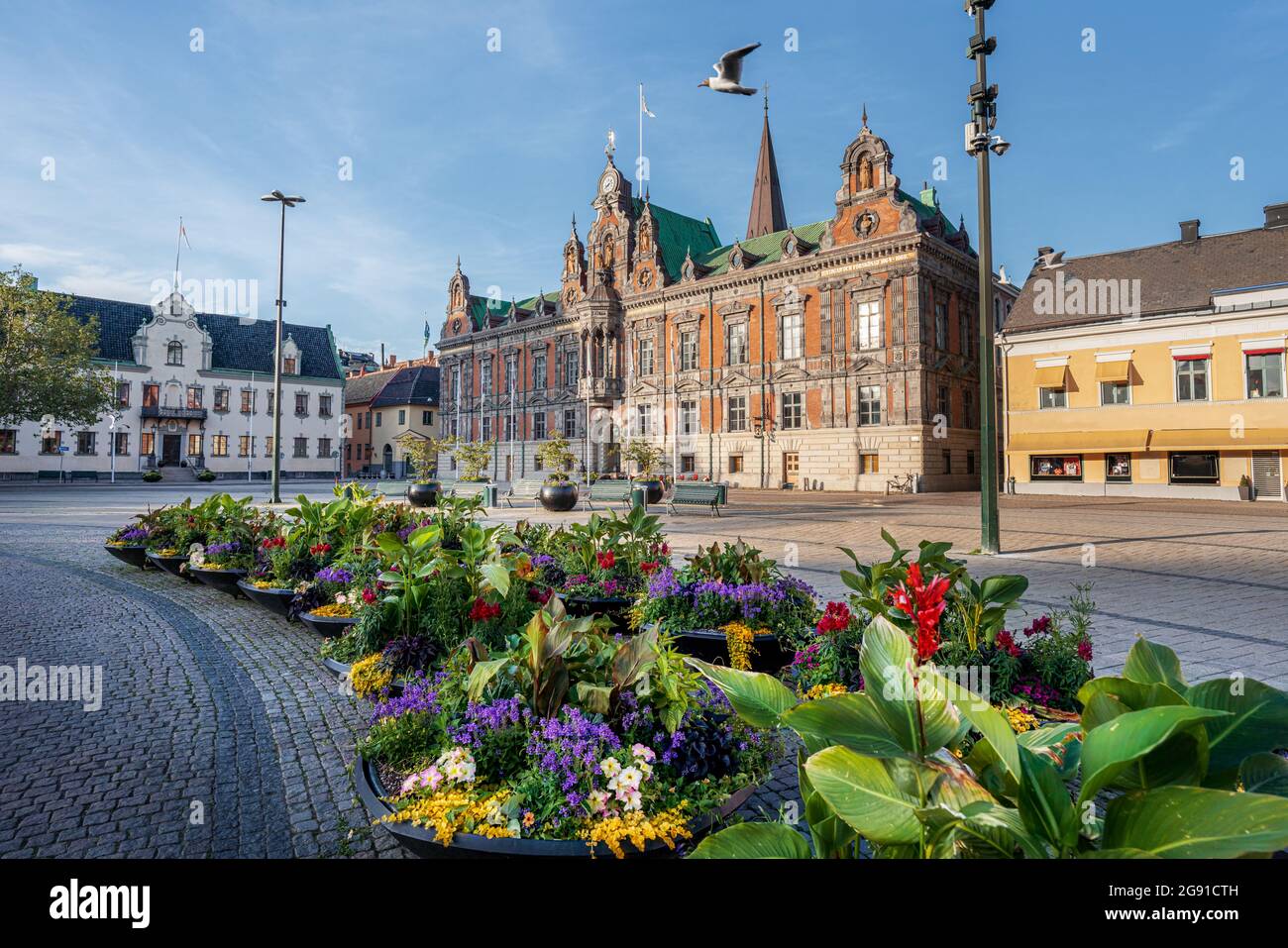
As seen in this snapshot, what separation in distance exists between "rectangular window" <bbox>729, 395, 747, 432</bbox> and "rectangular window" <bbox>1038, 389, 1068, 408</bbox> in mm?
16204

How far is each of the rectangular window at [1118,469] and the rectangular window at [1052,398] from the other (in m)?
3.08

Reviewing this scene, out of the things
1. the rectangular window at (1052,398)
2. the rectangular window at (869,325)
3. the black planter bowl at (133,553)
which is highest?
the rectangular window at (869,325)

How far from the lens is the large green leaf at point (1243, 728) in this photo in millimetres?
1315

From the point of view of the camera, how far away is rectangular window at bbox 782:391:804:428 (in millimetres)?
40781

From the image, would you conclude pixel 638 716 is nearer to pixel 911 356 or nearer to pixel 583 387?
pixel 911 356

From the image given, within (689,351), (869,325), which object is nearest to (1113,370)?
(869,325)

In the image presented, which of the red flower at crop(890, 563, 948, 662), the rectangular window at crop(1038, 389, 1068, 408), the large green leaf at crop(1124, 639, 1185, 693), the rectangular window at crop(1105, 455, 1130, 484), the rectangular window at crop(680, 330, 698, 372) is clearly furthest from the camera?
the rectangular window at crop(680, 330, 698, 372)

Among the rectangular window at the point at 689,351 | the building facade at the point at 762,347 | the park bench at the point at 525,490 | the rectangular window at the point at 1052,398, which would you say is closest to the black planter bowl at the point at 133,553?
the park bench at the point at 525,490

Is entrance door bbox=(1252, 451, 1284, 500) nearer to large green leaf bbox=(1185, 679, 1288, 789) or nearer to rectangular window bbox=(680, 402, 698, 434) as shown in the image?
rectangular window bbox=(680, 402, 698, 434)

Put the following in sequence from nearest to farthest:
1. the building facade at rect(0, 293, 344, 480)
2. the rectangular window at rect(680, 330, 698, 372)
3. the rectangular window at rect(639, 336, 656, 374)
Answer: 1. the rectangular window at rect(680, 330, 698, 372)
2. the rectangular window at rect(639, 336, 656, 374)
3. the building facade at rect(0, 293, 344, 480)

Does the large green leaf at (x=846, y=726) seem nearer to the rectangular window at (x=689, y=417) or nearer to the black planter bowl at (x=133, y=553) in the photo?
the black planter bowl at (x=133, y=553)

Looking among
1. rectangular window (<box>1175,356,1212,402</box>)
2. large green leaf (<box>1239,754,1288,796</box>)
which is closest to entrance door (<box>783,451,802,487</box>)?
rectangular window (<box>1175,356,1212,402</box>)

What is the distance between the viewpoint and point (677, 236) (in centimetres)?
5312
